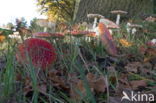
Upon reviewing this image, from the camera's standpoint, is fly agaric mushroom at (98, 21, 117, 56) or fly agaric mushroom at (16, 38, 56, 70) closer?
fly agaric mushroom at (16, 38, 56, 70)

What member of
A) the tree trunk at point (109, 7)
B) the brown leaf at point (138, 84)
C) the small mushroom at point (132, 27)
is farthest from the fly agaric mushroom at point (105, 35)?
the tree trunk at point (109, 7)

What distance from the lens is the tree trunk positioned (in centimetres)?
500

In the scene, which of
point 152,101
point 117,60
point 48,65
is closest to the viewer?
point 152,101

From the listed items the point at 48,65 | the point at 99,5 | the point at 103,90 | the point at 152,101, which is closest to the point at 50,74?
the point at 48,65

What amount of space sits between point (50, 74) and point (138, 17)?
390cm

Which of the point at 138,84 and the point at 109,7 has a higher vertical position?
the point at 109,7

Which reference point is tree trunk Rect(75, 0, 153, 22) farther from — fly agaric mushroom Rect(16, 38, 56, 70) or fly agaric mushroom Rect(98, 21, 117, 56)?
fly agaric mushroom Rect(16, 38, 56, 70)

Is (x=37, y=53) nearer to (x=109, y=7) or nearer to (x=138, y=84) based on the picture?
(x=138, y=84)

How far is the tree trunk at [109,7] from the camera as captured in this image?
16.4 feet

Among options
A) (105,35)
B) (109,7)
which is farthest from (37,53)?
(109,7)

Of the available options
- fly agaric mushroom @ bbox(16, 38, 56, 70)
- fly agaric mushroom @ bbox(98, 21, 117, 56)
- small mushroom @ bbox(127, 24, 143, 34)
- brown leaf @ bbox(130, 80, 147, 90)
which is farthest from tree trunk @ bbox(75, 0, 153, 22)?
brown leaf @ bbox(130, 80, 147, 90)

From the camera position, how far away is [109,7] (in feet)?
16.5

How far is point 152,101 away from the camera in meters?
1.03

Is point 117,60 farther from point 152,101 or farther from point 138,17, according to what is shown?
point 138,17
